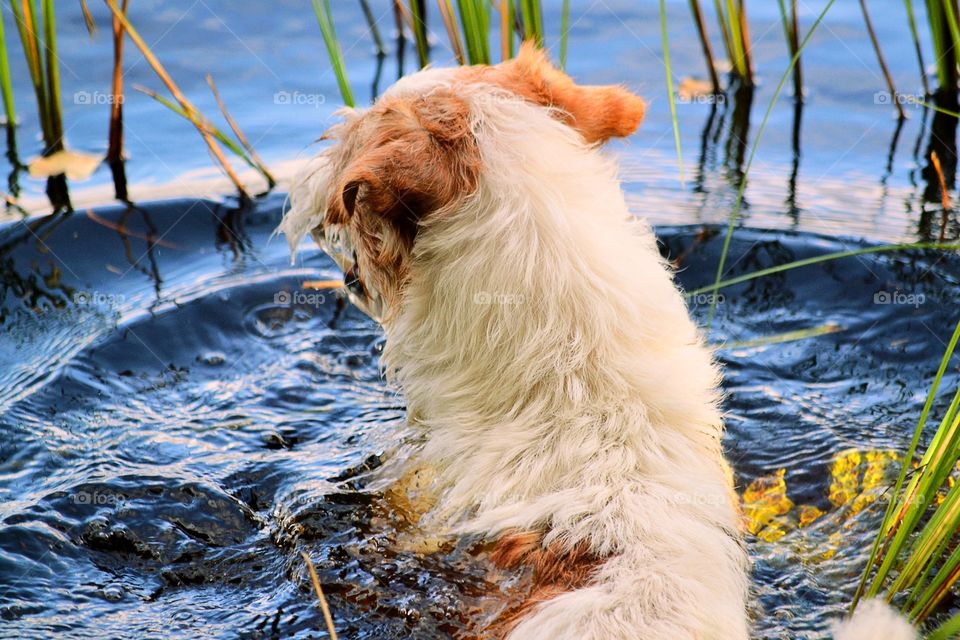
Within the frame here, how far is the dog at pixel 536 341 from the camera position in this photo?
2.75 meters

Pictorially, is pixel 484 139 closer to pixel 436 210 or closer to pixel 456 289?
pixel 436 210

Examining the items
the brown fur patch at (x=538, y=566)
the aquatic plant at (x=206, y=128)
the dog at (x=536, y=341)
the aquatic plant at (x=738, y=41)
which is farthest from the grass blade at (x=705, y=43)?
the brown fur patch at (x=538, y=566)

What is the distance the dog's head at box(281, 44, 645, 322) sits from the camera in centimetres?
285

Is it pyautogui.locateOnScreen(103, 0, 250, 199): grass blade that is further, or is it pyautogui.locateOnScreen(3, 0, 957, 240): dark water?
pyautogui.locateOnScreen(3, 0, 957, 240): dark water

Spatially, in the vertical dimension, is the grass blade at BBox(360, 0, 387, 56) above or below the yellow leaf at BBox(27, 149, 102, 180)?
above

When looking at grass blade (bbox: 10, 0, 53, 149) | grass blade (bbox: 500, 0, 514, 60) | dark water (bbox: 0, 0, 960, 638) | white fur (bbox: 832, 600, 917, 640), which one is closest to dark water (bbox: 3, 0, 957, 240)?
dark water (bbox: 0, 0, 960, 638)

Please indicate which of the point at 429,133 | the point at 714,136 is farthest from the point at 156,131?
A: the point at 429,133

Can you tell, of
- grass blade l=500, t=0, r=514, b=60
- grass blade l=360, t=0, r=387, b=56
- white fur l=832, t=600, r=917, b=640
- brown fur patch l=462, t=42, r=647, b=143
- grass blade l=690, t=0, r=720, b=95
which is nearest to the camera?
white fur l=832, t=600, r=917, b=640

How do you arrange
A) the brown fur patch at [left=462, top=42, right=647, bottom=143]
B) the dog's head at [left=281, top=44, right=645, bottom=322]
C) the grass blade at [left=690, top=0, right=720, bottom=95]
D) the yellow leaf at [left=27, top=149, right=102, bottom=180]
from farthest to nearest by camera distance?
the grass blade at [left=690, top=0, right=720, bottom=95], the yellow leaf at [left=27, top=149, right=102, bottom=180], the brown fur patch at [left=462, top=42, right=647, bottom=143], the dog's head at [left=281, top=44, right=645, bottom=322]

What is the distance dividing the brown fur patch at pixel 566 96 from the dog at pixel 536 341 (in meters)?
0.01

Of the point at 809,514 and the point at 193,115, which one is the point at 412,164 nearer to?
the point at 809,514

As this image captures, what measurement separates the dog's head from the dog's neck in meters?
0.06

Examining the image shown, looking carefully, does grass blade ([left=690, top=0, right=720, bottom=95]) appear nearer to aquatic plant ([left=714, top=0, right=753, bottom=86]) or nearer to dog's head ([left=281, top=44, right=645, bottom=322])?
aquatic plant ([left=714, top=0, right=753, bottom=86])

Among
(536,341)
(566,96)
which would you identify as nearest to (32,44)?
(566,96)
